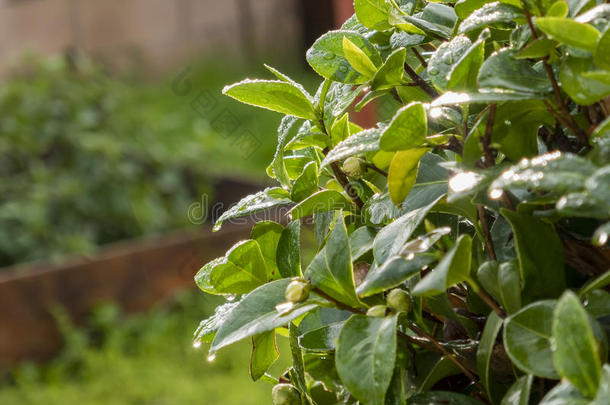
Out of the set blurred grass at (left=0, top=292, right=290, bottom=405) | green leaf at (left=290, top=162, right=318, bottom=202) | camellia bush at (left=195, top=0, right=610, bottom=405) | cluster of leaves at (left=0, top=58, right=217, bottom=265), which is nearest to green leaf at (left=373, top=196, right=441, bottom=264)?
camellia bush at (left=195, top=0, right=610, bottom=405)

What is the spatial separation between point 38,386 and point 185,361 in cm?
46

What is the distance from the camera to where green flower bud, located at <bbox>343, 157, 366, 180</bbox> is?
512mm

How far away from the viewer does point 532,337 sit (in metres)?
0.36

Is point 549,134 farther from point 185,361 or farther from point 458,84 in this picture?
point 185,361

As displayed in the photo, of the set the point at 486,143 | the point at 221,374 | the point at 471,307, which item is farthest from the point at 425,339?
the point at 221,374

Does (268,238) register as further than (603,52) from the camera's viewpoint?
Yes

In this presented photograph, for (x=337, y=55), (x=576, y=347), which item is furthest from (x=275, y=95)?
(x=576, y=347)

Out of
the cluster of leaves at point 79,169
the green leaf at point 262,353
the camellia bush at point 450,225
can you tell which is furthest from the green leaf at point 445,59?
the cluster of leaves at point 79,169

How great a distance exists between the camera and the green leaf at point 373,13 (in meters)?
0.51

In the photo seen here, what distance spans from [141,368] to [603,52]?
7.10 feet

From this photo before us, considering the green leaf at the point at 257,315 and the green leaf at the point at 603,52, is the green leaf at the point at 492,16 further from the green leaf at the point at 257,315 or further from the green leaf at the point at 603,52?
the green leaf at the point at 257,315

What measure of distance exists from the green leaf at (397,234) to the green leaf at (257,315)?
0.05 meters

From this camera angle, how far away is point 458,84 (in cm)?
41

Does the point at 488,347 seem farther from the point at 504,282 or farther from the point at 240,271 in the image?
the point at 240,271
